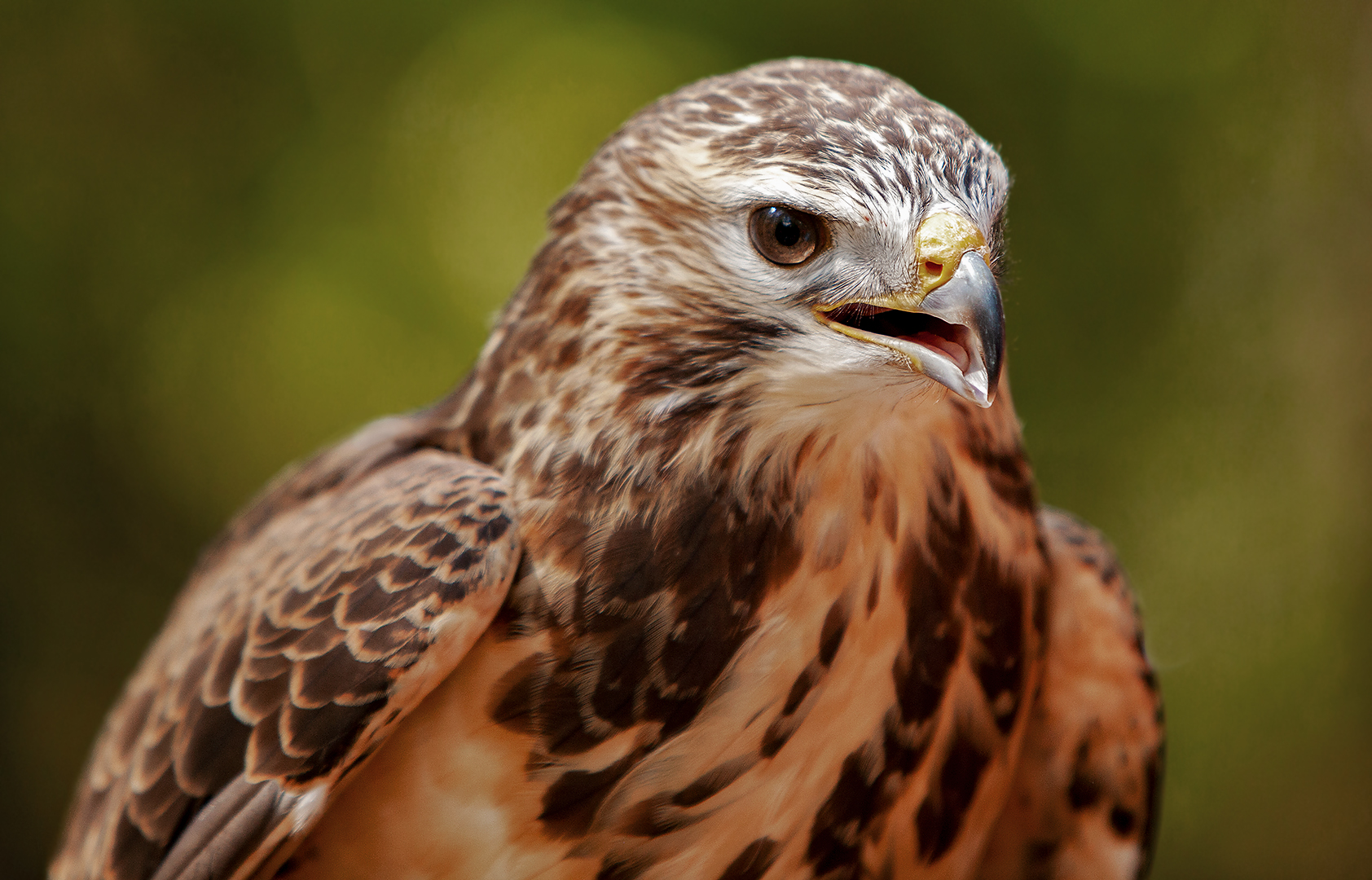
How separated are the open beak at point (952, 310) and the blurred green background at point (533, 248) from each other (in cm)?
243

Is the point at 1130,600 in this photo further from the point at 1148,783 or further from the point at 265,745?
the point at 265,745

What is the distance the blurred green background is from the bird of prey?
212 centimetres

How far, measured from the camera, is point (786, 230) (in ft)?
4.92

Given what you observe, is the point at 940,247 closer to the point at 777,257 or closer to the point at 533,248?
the point at 777,257

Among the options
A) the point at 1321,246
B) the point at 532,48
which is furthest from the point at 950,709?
the point at 1321,246

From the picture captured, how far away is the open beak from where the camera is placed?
138 centimetres

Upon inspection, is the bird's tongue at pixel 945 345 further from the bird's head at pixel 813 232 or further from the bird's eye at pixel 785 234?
the bird's eye at pixel 785 234

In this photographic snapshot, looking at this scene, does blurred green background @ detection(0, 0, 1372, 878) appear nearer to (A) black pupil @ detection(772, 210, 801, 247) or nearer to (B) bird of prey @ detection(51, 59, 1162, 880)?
(B) bird of prey @ detection(51, 59, 1162, 880)

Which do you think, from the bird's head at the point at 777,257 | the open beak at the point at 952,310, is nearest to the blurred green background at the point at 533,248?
the bird's head at the point at 777,257

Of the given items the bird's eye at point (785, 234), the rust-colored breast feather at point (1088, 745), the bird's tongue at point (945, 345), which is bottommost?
→ the rust-colored breast feather at point (1088, 745)

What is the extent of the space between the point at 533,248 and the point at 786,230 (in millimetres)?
2354

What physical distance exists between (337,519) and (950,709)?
3.28 ft

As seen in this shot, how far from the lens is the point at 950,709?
178cm

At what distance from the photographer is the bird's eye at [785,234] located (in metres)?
1.49
